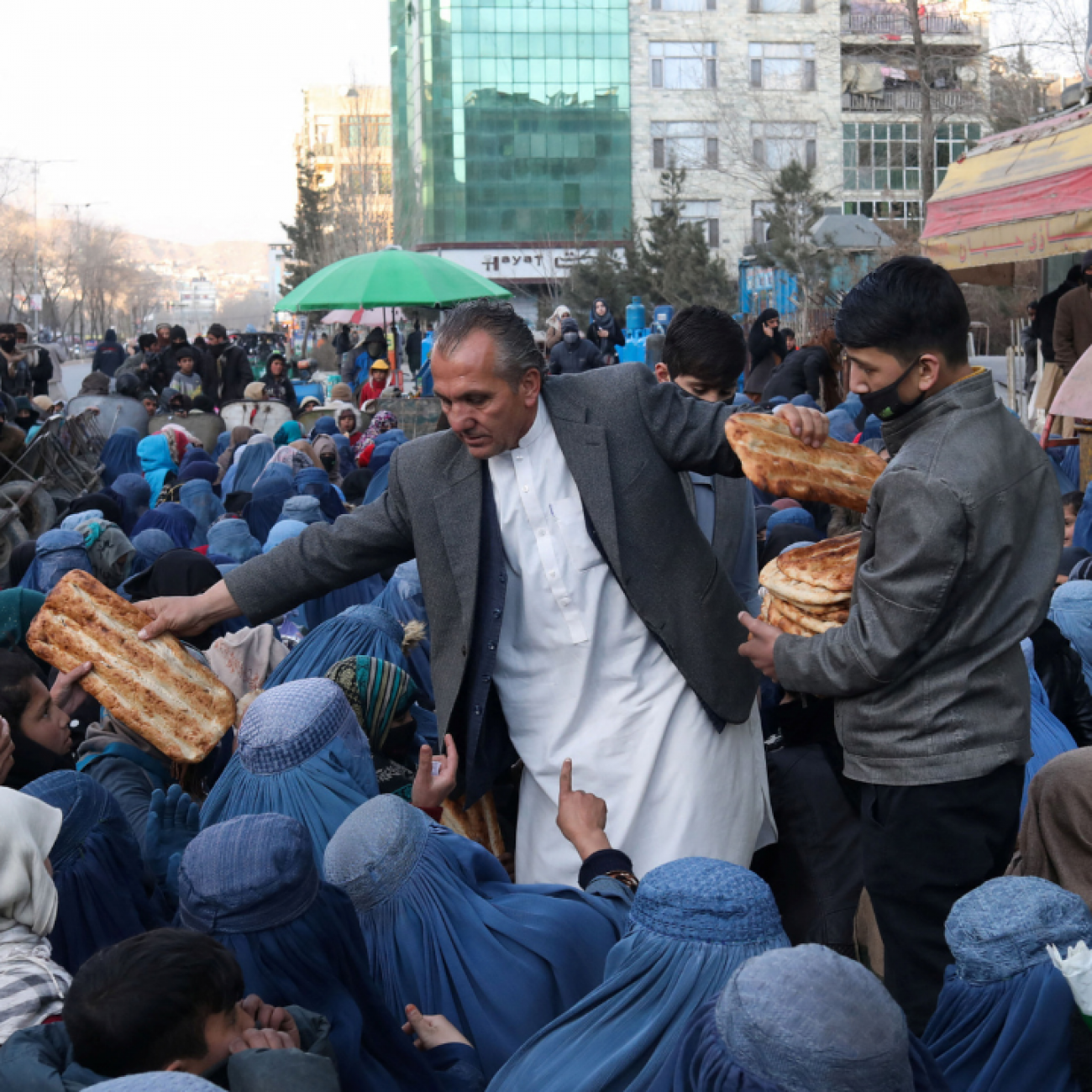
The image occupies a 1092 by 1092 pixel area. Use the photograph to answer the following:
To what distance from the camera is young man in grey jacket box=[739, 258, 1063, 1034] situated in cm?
225

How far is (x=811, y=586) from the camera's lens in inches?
102

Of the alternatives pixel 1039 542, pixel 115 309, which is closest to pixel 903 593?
pixel 1039 542

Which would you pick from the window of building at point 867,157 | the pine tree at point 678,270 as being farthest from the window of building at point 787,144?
the pine tree at point 678,270

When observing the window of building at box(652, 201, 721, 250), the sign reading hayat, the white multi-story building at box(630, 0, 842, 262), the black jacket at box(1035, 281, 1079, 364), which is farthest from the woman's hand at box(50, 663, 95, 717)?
the window of building at box(652, 201, 721, 250)

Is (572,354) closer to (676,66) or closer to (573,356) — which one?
(573,356)

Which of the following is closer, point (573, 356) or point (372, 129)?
point (573, 356)

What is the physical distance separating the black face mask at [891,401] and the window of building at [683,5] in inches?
2395

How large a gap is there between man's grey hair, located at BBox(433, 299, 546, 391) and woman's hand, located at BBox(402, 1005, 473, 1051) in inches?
49.0

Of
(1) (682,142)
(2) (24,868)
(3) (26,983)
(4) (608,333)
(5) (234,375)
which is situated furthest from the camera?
(1) (682,142)

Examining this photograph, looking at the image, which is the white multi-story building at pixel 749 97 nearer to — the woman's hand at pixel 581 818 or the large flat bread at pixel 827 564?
the large flat bread at pixel 827 564

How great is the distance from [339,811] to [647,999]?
1.18m

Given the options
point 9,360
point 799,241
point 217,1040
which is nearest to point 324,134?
point 799,241

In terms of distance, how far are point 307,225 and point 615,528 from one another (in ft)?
229

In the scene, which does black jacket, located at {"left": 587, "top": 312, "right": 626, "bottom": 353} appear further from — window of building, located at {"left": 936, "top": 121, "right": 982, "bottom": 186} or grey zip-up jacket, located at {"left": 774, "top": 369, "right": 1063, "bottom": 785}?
Answer: window of building, located at {"left": 936, "top": 121, "right": 982, "bottom": 186}
